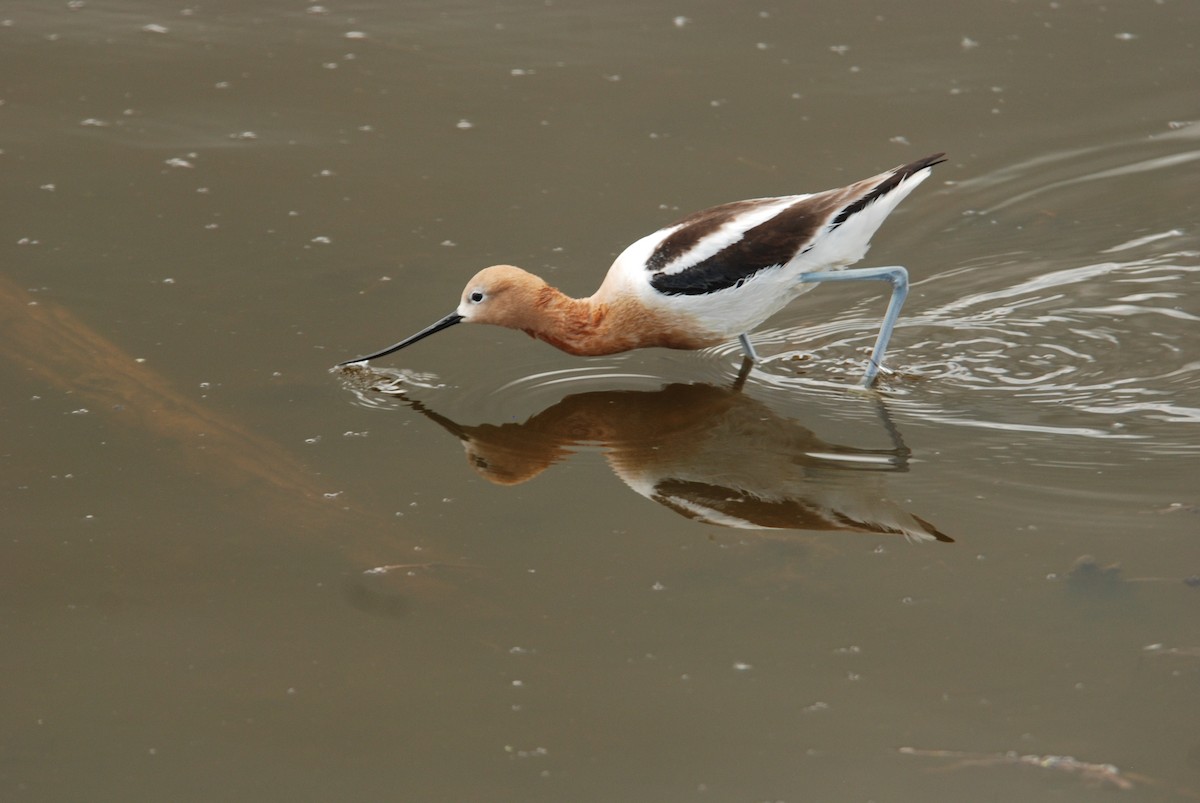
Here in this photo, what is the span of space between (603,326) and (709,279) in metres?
0.47

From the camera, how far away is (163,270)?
6.35m

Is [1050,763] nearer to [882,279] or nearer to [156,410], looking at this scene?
[882,279]

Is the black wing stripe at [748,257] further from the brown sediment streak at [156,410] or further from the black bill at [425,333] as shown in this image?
the brown sediment streak at [156,410]

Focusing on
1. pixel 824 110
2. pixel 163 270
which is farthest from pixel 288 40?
pixel 824 110

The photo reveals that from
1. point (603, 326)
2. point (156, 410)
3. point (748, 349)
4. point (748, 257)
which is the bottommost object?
point (156, 410)

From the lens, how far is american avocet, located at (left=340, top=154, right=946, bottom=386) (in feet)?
17.5

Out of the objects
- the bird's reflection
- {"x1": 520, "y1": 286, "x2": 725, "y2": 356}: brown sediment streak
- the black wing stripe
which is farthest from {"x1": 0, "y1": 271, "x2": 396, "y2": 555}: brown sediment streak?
the black wing stripe

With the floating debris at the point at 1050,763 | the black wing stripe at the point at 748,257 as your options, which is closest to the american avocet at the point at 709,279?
the black wing stripe at the point at 748,257

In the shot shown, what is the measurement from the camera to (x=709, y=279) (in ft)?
17.4

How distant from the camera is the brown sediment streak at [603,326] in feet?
17.9

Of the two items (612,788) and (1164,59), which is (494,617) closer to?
(612,788)

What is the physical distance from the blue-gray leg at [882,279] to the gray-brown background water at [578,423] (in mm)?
117

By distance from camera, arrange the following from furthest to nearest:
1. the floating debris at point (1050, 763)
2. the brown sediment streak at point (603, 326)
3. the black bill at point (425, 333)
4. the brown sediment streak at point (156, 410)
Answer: the black bill at point (425, 333)
the brown sediment streak at point (603, 326)
the brown sediment streak at point (156, 410)
the floating debris at point (1050, 763)

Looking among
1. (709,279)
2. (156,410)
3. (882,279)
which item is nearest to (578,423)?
(709,279)
